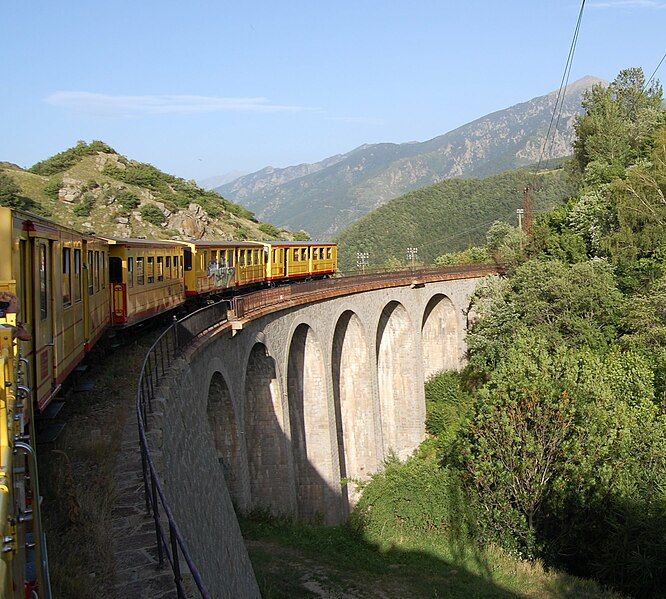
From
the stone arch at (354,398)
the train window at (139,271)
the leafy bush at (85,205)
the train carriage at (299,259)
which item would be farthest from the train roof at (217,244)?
the leafy bush at (85,205)

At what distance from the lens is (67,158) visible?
62.9 meters

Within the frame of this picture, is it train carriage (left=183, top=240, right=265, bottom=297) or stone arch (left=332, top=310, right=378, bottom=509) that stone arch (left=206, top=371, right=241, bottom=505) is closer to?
train carriage (left=183, top=240, right=265, bottom=297)

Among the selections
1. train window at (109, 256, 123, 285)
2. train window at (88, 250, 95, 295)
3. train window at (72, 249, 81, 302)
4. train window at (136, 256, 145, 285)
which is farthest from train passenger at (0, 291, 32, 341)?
train window at (136, 256, 145, 285)

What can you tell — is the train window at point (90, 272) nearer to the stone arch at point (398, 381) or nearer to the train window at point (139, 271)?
the train window at point (139, 271)

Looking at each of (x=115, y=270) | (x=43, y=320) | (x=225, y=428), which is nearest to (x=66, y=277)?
(x=43, y=320)

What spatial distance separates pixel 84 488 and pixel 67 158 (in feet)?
202

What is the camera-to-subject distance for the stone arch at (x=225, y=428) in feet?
50.8

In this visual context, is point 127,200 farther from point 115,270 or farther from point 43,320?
point 43,320

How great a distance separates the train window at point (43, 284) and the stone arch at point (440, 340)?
33.2 metres

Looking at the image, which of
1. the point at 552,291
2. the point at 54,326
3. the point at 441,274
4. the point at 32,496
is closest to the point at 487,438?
the point at 552,291

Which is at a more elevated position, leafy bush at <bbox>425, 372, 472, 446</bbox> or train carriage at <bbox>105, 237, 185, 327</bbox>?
train carriage at <bbox>105, 237, 185, 327</bbox>

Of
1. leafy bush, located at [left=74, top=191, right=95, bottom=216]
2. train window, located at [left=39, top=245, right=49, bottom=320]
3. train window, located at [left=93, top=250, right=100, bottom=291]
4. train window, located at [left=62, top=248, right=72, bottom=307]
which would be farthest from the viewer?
leafy bush, located at [left=74, top=191, right=95, bottom=216]

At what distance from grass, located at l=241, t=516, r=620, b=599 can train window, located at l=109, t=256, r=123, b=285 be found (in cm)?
671

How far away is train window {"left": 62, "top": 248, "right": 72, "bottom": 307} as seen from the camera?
359 inches
